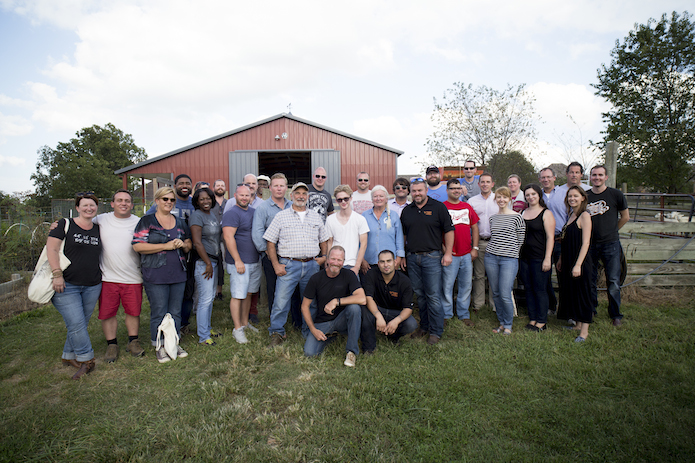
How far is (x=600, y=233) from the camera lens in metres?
4.62

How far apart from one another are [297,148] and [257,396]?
14.2 meters

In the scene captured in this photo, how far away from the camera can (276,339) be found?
443cm

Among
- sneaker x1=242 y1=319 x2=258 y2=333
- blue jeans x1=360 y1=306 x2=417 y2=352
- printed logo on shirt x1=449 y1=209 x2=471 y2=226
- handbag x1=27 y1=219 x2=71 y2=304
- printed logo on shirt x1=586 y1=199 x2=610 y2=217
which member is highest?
printed logo on shirt x1=586 y1=199 x2=610 y2=217

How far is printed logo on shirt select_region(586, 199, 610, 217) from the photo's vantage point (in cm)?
463

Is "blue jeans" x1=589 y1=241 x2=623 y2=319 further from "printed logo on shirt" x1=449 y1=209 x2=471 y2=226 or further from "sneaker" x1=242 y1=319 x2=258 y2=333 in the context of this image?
"sneaker" x1=242 y1=319 x2=258 y2=333

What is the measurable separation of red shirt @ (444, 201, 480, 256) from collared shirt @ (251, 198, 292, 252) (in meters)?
2.32

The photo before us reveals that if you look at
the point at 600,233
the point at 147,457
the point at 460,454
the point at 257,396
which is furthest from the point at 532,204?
the point at 147,457

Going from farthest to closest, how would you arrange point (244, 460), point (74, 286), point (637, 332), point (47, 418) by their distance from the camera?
point (637, 332) < point (74, 286) < point (47, 418) < point (244, 460)

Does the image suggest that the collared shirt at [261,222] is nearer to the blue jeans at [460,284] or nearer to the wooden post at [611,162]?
the blue jeans at [460,284]

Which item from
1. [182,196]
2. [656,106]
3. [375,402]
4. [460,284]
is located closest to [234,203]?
[182,196]

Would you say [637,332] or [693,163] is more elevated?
[693,163]

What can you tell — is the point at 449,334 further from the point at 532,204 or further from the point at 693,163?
the point at 693,163

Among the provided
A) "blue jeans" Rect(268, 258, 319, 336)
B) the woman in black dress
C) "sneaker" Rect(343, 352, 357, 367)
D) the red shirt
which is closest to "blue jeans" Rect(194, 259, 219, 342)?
"blue jeans" Rect(268, 258, 319, 336)

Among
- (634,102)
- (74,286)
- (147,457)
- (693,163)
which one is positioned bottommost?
(147,457)
